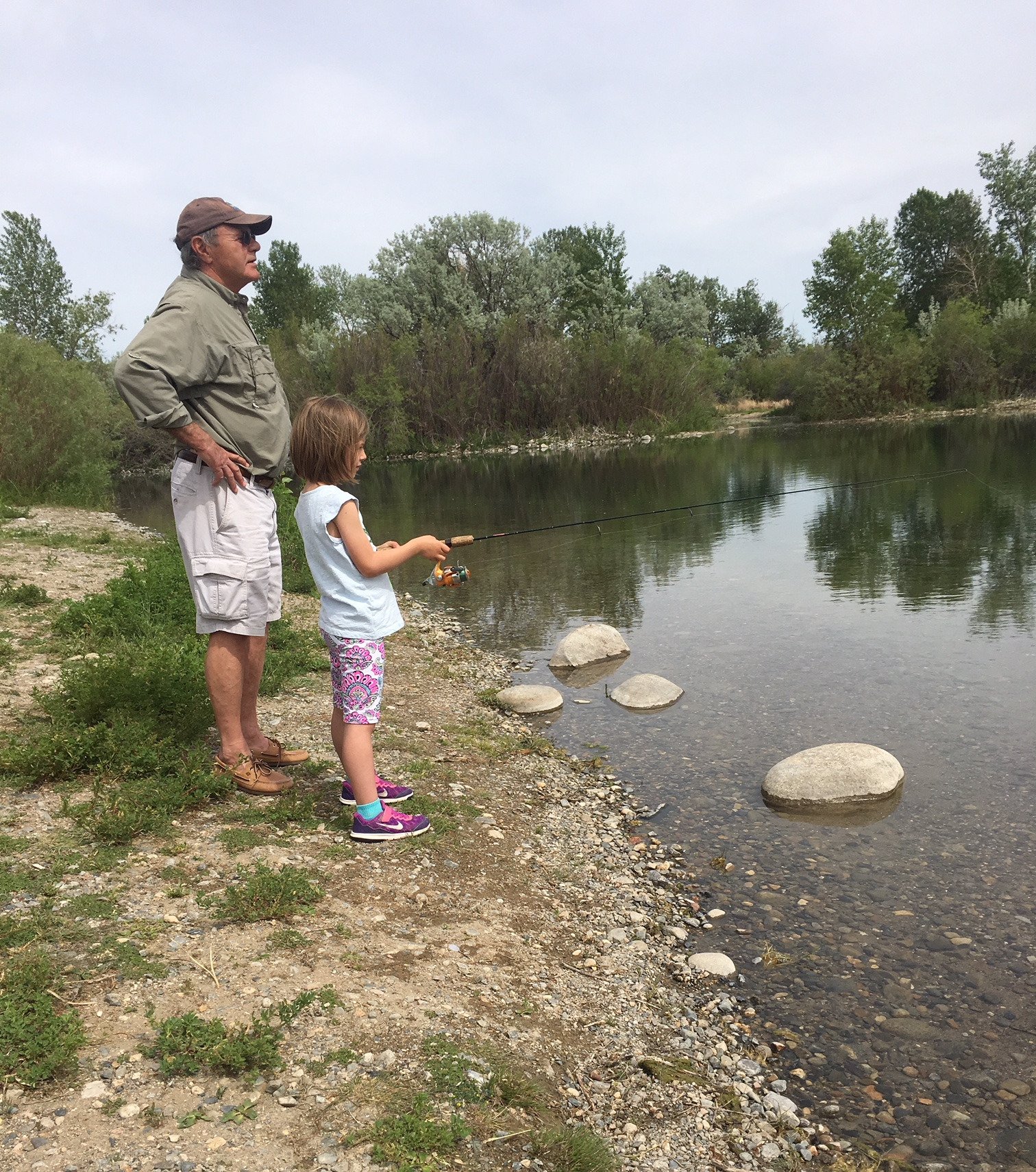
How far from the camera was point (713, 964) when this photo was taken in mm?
4039

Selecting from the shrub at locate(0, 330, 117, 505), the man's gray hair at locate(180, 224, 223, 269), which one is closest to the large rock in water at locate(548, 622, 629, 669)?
the man's gray hair at locate(180, 224, 223, 269)

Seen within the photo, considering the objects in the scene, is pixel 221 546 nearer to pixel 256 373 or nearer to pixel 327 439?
pixel 327 439

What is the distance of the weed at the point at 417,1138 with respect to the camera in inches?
95.4

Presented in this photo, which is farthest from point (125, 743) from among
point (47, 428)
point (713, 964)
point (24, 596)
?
point (47, 428)

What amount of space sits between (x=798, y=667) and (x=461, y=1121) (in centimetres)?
636

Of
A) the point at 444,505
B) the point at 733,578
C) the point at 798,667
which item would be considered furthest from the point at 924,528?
the point at 444,505

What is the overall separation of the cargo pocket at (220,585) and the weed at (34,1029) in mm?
1708

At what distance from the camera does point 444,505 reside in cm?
2256

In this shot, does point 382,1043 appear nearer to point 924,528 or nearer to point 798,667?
point 798,667

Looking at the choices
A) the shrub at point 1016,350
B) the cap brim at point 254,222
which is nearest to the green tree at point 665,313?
the shrub at point 1016,350

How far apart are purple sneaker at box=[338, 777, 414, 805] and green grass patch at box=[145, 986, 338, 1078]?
71.5 inches

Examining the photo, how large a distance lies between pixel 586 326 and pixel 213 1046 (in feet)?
175

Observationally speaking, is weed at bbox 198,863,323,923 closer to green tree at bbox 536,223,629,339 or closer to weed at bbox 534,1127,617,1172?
weed at bbox 534,1127,617,1172

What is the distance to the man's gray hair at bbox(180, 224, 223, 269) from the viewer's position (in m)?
4.23
